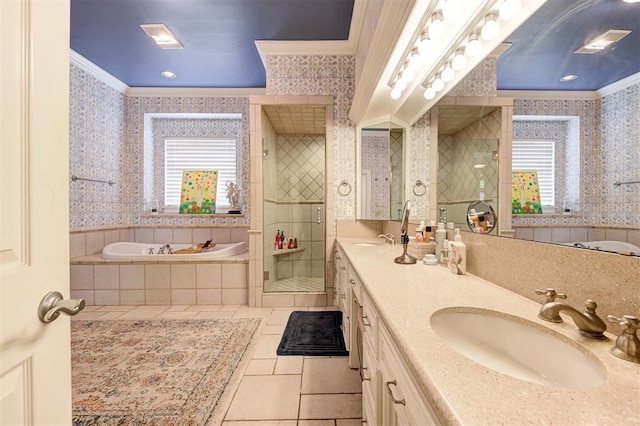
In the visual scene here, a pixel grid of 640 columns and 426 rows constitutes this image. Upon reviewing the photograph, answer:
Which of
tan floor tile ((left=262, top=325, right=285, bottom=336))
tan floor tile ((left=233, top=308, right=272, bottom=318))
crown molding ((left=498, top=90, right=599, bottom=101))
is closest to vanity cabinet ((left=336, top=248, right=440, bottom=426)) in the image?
crown molding ((left=498, top=90, right=599, bottom=101))

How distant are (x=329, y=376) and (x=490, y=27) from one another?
2.11 metres

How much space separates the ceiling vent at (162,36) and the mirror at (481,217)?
10.5ft

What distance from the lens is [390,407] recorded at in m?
0.83

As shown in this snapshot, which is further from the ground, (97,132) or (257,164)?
(97,132)

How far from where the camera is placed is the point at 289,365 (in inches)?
79.8

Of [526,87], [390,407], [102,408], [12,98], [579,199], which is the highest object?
[526,87]

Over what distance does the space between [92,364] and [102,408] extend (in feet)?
1.97

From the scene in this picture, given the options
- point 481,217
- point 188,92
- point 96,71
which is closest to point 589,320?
point 481,217

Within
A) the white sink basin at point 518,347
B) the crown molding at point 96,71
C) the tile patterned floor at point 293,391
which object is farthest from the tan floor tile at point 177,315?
the crown molding at point 96,71

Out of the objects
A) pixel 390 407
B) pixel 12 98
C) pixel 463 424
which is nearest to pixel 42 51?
pixel 12 98

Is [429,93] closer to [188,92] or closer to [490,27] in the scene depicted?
[490,27]

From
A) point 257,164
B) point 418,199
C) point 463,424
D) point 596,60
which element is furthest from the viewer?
point 257,164

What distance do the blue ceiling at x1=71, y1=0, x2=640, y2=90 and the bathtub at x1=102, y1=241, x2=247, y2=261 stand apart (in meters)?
2.29

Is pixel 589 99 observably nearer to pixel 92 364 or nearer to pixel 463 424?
pixel 463 424
